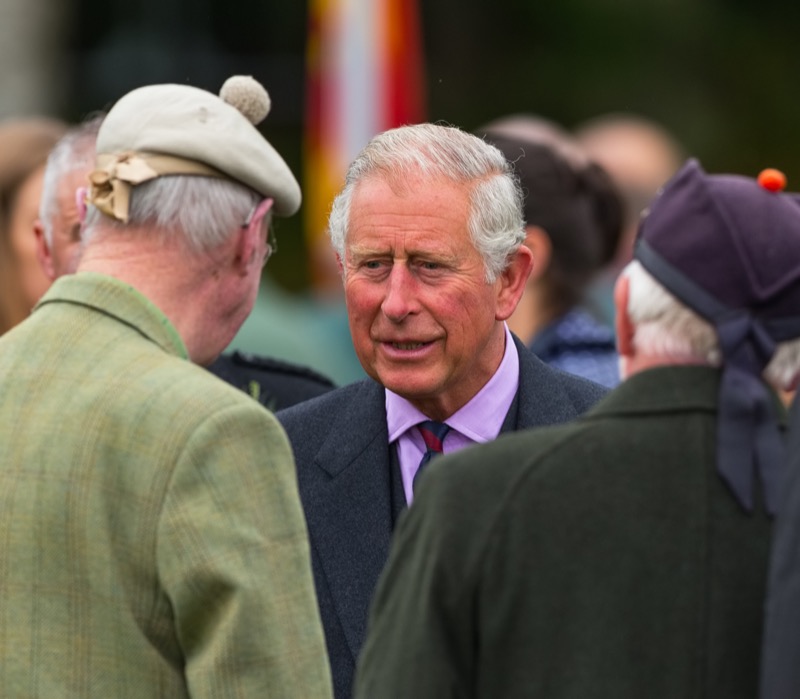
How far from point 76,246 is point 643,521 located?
231 centimetres

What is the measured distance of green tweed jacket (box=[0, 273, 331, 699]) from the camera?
2805 mm

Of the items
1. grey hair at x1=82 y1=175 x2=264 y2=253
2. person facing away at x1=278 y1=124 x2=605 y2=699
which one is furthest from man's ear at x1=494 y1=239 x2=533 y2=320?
grey hair at x1=82 y1=175 x2=264 y2=253

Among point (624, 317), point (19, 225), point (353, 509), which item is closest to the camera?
point (624, 317)

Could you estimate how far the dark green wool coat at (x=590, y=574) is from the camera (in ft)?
8.17

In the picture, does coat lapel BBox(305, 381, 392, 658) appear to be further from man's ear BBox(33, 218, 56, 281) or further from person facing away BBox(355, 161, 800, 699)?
man's ear BBox(33, 218, 56, 281)

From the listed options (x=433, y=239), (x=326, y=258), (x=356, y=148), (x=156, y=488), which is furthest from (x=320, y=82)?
(x=156, y=488)

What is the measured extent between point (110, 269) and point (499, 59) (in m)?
18.8

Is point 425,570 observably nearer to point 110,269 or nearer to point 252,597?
point 252,597

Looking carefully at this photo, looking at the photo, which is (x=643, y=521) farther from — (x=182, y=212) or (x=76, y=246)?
(x=76, y=246)

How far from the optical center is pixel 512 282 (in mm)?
3752

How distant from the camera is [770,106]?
69.1 ft

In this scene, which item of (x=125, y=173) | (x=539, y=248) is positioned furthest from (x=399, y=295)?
(x=539, y=248)

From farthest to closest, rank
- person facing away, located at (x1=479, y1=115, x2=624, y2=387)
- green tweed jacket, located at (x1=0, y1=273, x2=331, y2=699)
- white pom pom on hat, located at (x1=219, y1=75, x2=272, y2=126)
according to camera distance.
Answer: person facing away, located at (x1=479, y1=115, x2=624, y2=387)
white pom pom on hat, located at (x1=219, y1=75, x2=272, y2=126)
green tweed jacket, located at (x1=0, y1=273, x2=331, y2=699)

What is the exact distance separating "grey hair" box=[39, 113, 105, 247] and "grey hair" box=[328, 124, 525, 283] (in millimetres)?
1114
